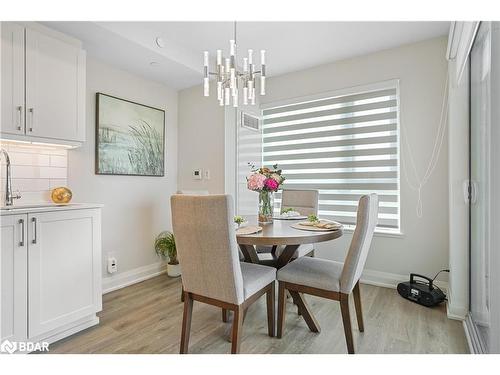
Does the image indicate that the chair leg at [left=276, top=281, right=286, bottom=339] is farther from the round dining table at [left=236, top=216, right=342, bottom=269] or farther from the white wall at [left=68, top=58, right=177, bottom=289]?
the white wall at [left=68, top=58, right=177, bottom=289]

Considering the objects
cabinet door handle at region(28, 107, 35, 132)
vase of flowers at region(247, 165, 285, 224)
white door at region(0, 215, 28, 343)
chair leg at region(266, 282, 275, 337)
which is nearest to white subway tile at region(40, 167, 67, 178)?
cabinet door handle at region(28, 107, 35, 132)

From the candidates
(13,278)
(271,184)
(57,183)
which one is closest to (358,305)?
(271,184)

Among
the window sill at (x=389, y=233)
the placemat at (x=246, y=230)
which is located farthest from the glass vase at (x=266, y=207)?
the window sill at (x=389, y=233)

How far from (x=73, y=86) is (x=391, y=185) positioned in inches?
124

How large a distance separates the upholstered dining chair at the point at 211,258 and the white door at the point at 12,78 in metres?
1.33

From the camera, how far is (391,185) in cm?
291

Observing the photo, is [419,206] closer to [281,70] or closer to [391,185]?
[391,185]

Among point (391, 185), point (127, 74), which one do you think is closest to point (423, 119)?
point (391, 185)

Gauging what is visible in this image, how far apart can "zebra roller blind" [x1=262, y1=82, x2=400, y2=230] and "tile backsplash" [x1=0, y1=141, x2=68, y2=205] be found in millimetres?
2387

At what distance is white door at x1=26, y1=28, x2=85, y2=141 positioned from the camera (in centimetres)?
195

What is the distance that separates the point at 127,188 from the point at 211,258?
1.95 m

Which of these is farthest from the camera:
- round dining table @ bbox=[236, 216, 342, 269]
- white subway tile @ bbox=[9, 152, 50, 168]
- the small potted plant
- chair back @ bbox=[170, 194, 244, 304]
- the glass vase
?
the small potted plant

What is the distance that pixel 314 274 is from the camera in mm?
1771
